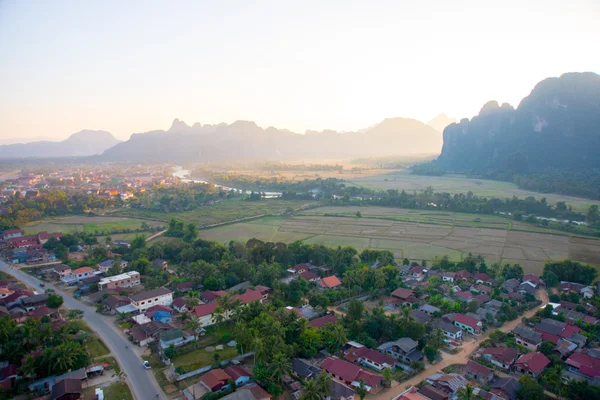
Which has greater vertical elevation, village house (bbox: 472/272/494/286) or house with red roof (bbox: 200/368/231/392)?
house with red roof (bbox: 200/368/231/392)

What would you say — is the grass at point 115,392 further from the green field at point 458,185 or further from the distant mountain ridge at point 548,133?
the distant mountain ridge at point 548,133

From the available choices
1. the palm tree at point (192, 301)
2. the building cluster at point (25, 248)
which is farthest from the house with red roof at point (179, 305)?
the building cluster at point (25, 248)

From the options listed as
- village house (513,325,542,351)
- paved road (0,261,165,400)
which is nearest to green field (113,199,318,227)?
paved road (0,261,165,400)

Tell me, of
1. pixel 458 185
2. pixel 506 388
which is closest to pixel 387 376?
pixel 506 388

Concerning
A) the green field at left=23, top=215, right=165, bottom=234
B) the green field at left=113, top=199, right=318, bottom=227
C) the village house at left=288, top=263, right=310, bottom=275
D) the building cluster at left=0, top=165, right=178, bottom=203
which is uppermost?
the building cluster at left=0, top=165, right=178, bottom=203

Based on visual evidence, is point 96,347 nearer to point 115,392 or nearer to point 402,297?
point 115,392

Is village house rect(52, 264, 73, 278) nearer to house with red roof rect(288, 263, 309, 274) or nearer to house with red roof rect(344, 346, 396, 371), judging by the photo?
house with red roof rect(288, 263, 309, 274)
